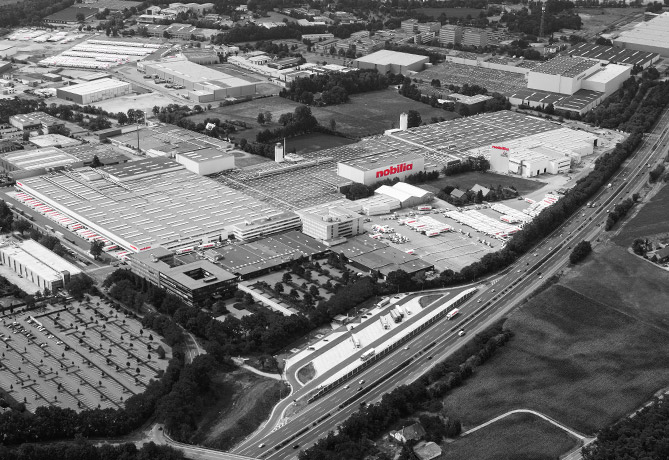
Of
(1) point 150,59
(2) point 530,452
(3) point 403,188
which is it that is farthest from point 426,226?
(1) point 150,59

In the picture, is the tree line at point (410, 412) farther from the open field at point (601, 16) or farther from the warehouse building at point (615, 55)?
the open field at point (601, 16)

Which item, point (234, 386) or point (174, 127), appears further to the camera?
point (174, 127)

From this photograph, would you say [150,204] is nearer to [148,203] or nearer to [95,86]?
[148,203]

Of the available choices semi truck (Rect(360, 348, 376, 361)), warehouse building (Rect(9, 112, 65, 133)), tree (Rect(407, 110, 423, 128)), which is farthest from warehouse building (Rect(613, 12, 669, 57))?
semi truck (Rect(360, 348, 376, 361))

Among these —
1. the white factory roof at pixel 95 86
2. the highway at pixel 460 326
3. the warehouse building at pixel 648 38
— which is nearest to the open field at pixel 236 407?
the highway at pixel 460 326

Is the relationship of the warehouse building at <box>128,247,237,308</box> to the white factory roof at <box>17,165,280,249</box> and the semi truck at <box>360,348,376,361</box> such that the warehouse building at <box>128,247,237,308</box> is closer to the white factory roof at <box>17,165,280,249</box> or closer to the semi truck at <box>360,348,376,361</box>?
the white factory roof at <box>17,165,280,249</box>

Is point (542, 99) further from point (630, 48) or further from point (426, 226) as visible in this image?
point (426, 226)
